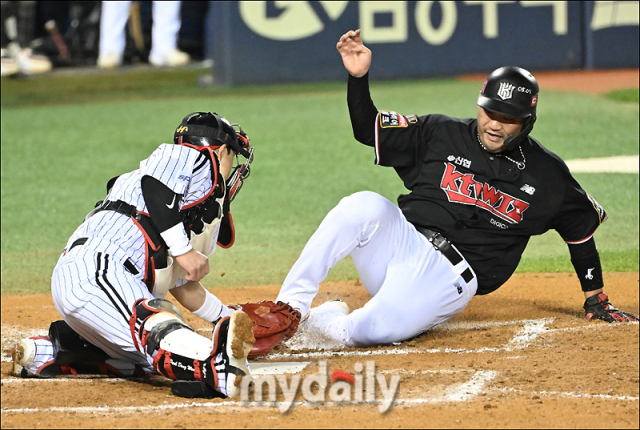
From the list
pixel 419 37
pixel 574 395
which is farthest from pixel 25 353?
pixel 419 37

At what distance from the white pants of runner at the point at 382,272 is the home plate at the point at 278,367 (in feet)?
1.04

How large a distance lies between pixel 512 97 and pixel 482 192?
0.47 m

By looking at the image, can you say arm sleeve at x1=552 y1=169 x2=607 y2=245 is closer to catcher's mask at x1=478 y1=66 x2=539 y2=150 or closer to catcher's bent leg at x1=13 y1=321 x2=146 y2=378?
catcher's mask at x1=478 y1=66 x2=539 y2=150

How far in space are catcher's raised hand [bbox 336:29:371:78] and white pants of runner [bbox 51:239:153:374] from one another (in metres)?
1.40

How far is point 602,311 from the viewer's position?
156 inches

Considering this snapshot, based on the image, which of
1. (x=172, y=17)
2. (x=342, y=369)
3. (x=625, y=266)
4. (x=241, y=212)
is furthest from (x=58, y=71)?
(x=342, y=369)

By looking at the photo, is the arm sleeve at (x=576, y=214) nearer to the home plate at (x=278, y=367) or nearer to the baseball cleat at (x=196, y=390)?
the home plate at (x=278, y=367)

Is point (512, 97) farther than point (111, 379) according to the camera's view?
Yes

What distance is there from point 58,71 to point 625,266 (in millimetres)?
10133

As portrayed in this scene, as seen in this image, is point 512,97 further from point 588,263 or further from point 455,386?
point 455,386

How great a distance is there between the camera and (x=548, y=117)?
10.8 metres

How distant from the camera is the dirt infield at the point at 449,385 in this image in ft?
8.40

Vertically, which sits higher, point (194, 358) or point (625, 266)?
point (194, 358)

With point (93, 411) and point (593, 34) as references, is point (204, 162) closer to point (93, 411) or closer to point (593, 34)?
point (93, 411)
